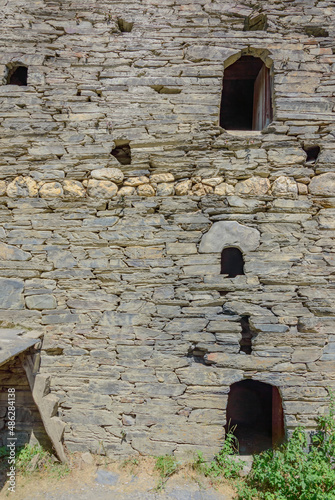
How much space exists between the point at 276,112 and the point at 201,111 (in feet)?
3.04

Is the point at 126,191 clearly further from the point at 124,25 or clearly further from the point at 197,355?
the point at 124,25

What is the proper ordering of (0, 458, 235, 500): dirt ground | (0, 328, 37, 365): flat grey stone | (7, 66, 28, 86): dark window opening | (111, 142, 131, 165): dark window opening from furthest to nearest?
(7, 66, 28, 86): dark window opening
(111, 142, 131, 165): dark window opening
(0, 458, 235, 500): dirt ground
(0, 328, 37, 365): flat grey stone

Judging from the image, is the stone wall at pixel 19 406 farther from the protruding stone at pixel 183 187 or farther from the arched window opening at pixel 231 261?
the arched window opening at pixel 231 261

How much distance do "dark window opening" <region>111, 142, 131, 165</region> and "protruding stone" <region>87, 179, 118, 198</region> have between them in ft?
1.31

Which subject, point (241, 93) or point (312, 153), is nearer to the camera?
point (312, 153)

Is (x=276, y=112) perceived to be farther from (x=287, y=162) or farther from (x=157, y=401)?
A: (x=157, y=401)

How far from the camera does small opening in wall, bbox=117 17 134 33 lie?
13.1 ft

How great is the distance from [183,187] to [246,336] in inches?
74.8

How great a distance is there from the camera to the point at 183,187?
3.71 m

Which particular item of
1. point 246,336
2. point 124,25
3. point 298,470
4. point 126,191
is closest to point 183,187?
point 126,191

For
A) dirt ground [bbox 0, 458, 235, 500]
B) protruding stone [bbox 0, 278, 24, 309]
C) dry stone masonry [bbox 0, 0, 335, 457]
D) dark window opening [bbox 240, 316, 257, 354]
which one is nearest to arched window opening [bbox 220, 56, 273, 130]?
dry stone masonry [bbox 0, 0, 335, 457]

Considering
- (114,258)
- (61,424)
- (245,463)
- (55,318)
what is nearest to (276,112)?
(114,258)

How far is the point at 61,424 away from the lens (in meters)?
3.44

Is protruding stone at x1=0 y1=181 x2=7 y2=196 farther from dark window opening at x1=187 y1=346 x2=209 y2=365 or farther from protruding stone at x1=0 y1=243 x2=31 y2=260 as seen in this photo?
dark window opening at x1=187 y1=346 x2=209 y2=365
